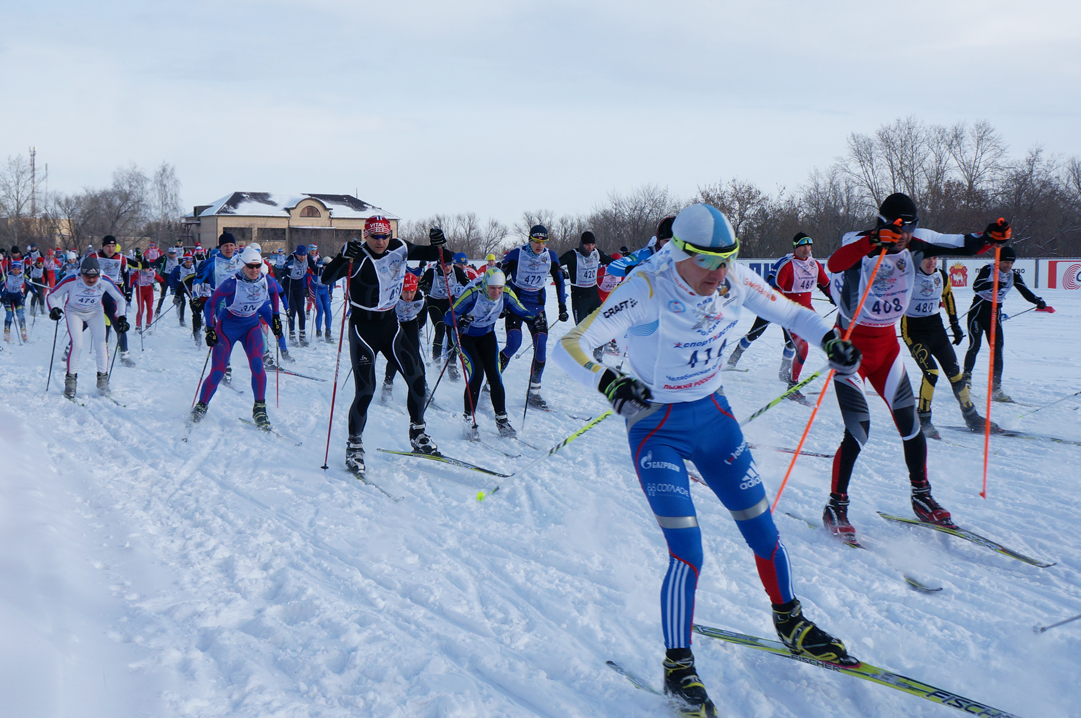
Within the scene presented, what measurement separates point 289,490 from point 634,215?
130 ft

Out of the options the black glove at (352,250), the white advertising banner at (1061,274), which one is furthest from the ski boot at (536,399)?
the white advertising banner at (1061,274)

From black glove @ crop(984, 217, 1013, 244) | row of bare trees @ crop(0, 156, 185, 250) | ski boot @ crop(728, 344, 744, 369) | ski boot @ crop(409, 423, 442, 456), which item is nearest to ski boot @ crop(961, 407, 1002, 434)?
black glove @ crop(984, 217, 1013, 244)

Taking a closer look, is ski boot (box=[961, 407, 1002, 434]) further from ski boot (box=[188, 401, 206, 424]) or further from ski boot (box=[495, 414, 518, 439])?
ski boot (box=[188, 401, 206, 424])

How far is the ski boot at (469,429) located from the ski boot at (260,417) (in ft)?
6.50

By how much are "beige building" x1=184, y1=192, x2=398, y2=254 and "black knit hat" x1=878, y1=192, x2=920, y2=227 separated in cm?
5590

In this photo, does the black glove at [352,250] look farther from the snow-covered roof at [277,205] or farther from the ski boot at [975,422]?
the snow-covered roof at [277,205]

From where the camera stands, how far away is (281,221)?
58281 millimetres

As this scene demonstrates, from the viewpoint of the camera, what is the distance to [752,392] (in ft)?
29.1

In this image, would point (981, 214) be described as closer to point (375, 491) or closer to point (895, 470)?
point (895, 470)

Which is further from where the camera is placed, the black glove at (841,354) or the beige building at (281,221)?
the beige building at (281,221)

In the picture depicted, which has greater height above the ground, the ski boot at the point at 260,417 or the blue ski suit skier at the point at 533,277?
the blue ski suit skier at the point at 533,277

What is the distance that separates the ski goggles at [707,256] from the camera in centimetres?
266

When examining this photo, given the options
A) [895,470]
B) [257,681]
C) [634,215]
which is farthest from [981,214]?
[257,681]

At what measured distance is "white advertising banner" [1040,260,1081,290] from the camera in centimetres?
2064
